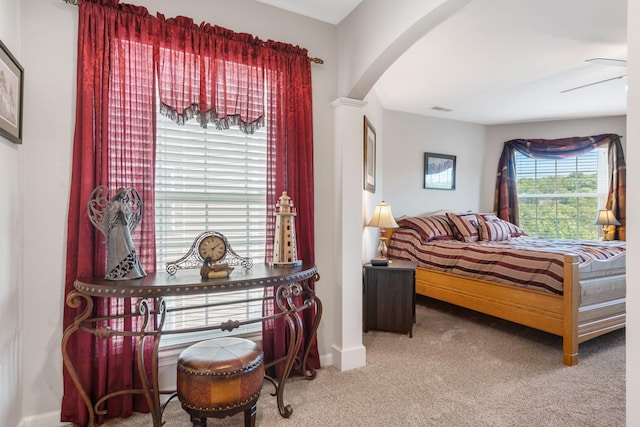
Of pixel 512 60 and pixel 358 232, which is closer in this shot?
pixel 358 232

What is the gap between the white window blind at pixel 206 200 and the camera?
2.10 meters

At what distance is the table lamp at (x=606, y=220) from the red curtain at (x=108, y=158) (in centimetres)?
577

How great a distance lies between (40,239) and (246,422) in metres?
1.39

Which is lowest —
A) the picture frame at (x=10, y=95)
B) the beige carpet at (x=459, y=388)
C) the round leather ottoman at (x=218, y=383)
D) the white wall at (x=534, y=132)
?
the beige carpet at (x=459, y=388)

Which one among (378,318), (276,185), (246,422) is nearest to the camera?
(246,422)

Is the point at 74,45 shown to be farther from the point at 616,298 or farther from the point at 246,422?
the point at 616,298

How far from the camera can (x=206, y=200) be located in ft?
7.27

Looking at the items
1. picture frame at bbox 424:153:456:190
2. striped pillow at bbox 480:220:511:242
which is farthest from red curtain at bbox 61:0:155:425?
picture frame at bbox 424:153:456:190

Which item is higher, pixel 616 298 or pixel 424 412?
pixel 616 298

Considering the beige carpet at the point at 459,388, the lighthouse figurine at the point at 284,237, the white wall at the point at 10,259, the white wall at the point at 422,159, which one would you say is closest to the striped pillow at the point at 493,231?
the white wall at the point at 422,159

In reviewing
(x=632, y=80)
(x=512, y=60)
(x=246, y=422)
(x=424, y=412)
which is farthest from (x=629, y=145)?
(x=512, y=60)

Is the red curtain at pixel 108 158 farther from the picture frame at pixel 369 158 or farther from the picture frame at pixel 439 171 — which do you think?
the picture frame at pixel 439 171

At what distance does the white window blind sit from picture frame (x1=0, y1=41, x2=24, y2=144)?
63cm

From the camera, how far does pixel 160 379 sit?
6.75 feet
